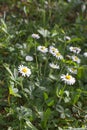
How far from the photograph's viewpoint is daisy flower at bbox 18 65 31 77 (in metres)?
2.41

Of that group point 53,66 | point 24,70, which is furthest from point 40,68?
point 24,70

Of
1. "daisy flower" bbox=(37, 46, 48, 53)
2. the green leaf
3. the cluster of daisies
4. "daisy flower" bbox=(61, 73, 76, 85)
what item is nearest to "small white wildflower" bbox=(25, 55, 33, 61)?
the cluster of daisies

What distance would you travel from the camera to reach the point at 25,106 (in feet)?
7.59

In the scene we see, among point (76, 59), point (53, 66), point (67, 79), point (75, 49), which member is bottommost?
point (67, 79)

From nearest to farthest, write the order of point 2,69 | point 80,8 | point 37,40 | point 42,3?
point 2,69
point 37,40
point 42,3
point 80,8

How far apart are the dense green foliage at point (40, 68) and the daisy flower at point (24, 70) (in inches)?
0.5

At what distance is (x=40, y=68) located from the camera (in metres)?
2.67

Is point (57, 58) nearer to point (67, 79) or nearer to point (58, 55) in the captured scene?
point (58, 55)

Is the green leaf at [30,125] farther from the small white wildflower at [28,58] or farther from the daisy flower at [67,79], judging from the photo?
the small white wildflower at [28,58]

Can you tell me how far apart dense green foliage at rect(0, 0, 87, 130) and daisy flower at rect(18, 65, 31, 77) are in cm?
1

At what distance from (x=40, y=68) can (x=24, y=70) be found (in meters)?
0.26

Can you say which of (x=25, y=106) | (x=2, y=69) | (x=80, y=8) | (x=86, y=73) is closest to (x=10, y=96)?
(x=25, y=106)

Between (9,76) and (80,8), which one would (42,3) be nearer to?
(80,8)

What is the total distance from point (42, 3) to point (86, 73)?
1.02 metres
